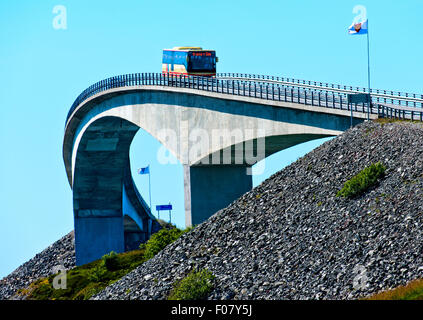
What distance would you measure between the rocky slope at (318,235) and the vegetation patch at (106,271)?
21.6ft

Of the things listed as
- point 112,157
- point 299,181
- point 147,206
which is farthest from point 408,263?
point 147,206

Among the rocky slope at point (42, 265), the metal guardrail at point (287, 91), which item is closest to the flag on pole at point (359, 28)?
the metal guardrail at point (287, 91)

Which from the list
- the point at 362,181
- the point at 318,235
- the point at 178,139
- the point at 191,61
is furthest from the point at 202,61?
the point at 318,235

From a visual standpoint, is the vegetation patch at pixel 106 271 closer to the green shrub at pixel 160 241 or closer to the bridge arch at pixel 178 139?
the green shrub at pixel 160 241

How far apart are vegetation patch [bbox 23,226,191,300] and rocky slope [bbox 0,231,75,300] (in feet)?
84.7

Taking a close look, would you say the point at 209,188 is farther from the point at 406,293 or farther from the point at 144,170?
the point at 406,293

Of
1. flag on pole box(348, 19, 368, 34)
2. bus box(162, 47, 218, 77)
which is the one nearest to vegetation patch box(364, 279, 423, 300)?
flag on pole box(348, 19, 368, 34)

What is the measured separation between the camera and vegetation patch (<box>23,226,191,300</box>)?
53000 millimetres

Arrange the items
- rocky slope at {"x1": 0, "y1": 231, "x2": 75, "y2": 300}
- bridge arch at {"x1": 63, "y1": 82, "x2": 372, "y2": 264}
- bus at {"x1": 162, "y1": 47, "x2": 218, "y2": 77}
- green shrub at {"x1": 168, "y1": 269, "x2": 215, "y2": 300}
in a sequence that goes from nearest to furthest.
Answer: green shrub at {"x1": 168, "y1": 269, "x2": 215, "y2": 300}
bridge arch at {"x1": 63, "y1": 82, "x2": 372, "y2": 264}
bus at {"x1": 162, "y1": 47, "x2": 218, "y2": 77}
rocky slope at {"x1": 0, "y1": 231, "x2": 75, "y2": 300}

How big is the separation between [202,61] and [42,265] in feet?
→ 118

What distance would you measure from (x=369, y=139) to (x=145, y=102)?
1137 inches

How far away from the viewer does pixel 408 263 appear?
→ 32.4 meters

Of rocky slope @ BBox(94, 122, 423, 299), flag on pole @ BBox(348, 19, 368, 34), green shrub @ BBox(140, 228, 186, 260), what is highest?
flag on pole @ BBox(348, 19, 368, 34)

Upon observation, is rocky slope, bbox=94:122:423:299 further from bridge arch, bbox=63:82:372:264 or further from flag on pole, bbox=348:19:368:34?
flag on pole, bbox=348:19:368:34
